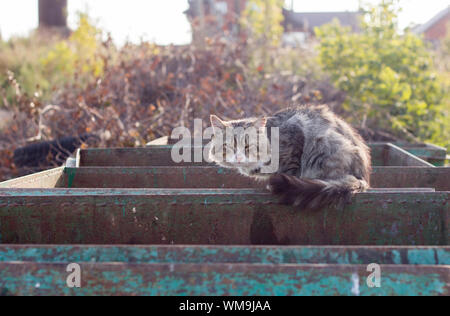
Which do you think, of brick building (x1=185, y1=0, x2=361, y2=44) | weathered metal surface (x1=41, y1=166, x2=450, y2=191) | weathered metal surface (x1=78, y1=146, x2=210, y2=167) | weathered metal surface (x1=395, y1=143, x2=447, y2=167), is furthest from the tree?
weathered metal surface (x1=395, y1=143, x2=447, y2=167)

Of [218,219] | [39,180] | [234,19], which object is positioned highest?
[234,19]

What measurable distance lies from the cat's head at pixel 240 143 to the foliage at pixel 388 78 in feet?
15.7

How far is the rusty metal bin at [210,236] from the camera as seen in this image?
158 cm

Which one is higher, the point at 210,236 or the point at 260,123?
the point at 260,123

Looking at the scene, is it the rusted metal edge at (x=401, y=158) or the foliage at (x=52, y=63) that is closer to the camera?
the rusted metal edge at (x=401, y=158)

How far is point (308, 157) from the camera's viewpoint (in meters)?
3.18

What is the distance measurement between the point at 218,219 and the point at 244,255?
0.68 meters

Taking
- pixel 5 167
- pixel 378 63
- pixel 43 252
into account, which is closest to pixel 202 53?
pixel 378 63

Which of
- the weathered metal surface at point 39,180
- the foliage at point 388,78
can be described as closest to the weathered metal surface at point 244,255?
the weathered metal surface at point 39,180

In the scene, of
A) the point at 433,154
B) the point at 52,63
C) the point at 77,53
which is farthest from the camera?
the point at 52,63

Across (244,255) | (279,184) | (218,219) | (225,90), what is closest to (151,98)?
(225,90)

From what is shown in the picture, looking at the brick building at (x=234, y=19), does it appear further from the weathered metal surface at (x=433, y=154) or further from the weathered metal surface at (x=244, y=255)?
the weathered metal surface at (x=244, y=255)

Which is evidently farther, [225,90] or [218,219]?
[225,90]

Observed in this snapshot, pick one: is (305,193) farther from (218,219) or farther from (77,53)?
(77,53)
